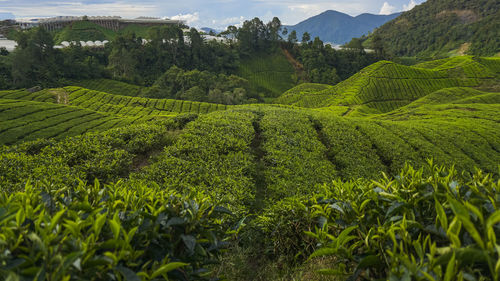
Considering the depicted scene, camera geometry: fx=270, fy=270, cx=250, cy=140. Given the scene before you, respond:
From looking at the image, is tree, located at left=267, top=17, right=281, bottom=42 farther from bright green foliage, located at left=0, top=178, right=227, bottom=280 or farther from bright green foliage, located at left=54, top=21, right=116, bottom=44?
bright green foliage, located at left=0, top=178, right=227, bottom=280

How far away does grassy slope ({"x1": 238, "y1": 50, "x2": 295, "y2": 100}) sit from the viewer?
75875mm

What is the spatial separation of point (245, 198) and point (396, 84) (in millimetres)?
58320

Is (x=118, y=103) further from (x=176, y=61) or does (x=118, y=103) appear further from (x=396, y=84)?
(x=396, y=84)

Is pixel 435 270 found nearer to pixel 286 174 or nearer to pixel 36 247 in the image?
pixel 36 247

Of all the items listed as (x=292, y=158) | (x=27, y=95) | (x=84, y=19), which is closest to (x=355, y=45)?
(x=27, y=95)

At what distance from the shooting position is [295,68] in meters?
88.8

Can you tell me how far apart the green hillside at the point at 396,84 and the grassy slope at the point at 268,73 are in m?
15.0

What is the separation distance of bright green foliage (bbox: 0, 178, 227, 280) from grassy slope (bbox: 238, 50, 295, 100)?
69.5m

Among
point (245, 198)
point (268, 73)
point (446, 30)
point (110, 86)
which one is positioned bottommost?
point (110, 86)

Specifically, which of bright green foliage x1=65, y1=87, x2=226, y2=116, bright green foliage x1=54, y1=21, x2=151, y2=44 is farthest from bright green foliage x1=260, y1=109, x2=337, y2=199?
bright green foliage x1=54, y1=21, x2=151, y2=44

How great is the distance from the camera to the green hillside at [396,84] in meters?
51.3

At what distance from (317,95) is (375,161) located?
48.7 m

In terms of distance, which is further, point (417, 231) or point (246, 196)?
point (246, 196)

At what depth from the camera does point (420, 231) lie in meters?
2.32
